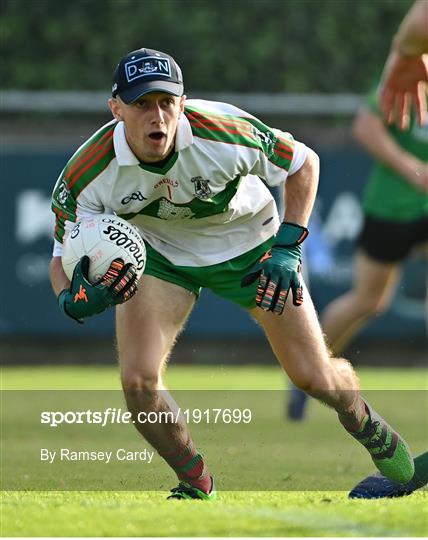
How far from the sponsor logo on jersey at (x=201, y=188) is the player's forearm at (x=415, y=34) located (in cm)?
155

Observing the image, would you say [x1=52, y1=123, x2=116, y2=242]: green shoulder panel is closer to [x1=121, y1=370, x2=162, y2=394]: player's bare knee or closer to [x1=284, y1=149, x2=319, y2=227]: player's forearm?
[x1=121, y1=370, x2=162, y2=394]: player's bare knee

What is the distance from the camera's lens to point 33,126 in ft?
49.8

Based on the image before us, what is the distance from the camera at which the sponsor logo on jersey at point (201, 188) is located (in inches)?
239

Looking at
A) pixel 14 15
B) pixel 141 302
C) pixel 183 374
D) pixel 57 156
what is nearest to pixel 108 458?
pixel 141 302

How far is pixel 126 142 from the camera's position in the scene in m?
5.90

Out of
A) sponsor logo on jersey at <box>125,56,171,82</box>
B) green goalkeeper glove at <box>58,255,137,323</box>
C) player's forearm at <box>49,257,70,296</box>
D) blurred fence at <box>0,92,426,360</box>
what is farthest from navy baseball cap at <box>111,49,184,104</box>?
blurred fence at <box>0,92,426,360</box>

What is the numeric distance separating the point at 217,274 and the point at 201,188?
0.56 metres

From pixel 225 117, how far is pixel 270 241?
855 millimetres

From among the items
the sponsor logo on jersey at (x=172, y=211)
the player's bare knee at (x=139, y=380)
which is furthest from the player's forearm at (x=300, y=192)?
the player's bare knee at (x=139, y=380)

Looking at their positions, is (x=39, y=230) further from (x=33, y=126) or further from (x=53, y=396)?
(x=53, y=396)

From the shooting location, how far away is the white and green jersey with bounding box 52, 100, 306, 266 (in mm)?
5961

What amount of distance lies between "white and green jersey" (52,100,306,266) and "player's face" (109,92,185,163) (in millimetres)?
49
